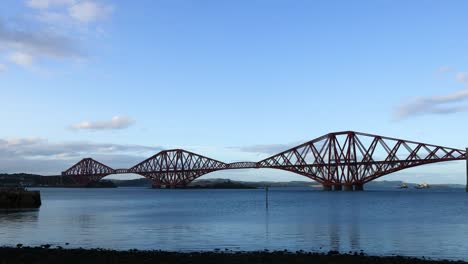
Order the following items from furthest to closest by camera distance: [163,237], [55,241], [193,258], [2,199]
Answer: [2,199], [163,237], [55,241], [193,258]

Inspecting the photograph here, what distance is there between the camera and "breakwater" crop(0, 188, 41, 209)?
6262cm

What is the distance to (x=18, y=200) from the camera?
212ft

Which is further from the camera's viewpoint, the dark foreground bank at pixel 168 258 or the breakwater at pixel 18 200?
the breakwater at pixel 18 200

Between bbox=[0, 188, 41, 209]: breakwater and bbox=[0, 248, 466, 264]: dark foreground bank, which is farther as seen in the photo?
bbox=[0, 188, 41, 209]: breakwater

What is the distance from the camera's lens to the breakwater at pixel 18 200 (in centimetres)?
6262

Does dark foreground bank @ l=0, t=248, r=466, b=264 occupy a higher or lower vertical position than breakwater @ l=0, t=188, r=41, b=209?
lower

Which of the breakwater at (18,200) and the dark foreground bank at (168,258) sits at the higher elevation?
the breakwater at (18,200)

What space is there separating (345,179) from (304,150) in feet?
52.6

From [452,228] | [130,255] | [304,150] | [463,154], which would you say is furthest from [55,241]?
[304,150]

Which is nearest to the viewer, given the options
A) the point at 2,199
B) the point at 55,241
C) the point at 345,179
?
the point at 55,241

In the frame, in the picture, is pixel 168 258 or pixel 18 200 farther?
pixel 18 200

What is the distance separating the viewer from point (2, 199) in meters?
62.6

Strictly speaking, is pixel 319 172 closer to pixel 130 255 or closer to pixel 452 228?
pixel 452 228

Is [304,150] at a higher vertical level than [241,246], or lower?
higher
